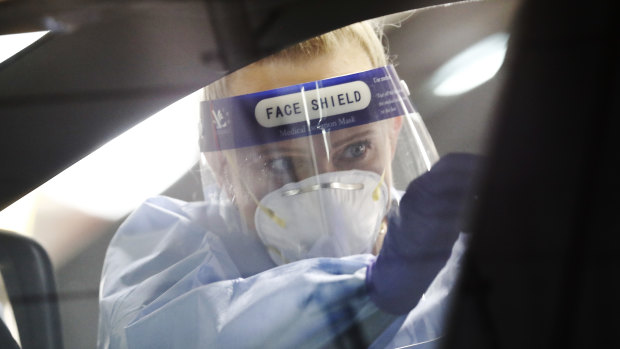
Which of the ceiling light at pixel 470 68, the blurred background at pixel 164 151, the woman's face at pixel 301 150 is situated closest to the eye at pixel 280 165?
the woman's face at pixel 301 150

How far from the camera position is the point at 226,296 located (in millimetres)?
719

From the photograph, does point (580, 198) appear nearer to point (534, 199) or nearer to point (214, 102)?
point (534, 199)

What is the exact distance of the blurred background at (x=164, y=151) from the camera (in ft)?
2.08

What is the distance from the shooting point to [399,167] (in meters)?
0.79

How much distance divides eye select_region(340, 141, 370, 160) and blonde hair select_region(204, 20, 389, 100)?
12 cm

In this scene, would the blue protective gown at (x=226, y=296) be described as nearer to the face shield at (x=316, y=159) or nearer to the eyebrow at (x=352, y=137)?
the face shield at (x=316, y=159)

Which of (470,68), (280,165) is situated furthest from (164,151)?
(470,68)

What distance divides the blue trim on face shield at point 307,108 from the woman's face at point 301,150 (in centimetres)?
1

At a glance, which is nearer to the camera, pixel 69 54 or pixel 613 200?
pixel 613 200

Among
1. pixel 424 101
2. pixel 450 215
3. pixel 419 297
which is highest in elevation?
pixel 424 101

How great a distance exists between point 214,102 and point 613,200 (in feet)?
1.56

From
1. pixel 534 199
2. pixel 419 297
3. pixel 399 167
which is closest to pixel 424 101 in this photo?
pixel 399 167

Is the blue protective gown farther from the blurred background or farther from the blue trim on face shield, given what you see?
the blue trim on face shield

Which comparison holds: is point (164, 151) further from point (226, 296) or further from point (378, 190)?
point (378, 190)
